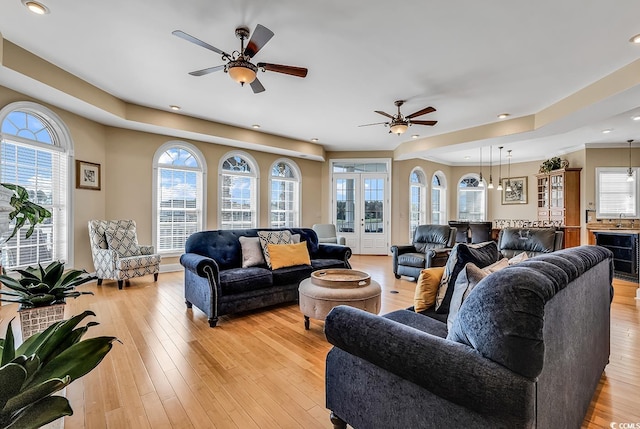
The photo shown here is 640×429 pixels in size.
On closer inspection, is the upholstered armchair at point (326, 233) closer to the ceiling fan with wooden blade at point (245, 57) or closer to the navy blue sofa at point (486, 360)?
the ceiling fan with wooden blade at point (245, 57)

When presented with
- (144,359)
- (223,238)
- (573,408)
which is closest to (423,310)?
(573,408)

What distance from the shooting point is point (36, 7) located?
8.31 ft

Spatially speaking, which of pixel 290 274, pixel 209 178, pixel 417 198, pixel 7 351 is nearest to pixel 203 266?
pixel 290 274

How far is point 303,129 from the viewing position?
6.22 m

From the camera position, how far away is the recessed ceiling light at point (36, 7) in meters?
2.49

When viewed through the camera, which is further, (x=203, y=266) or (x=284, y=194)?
(x=284, y=194)

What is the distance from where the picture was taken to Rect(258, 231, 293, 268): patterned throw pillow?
150 inches

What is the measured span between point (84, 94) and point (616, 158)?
33.5 feet

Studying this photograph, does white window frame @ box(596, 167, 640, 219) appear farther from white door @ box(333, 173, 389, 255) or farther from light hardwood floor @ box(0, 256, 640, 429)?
white door @ box(333, 173, 389, 255)

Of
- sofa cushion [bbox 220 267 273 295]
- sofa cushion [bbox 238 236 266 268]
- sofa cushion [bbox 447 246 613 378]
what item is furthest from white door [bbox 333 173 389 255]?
sofa cushion [bbox 447 246 613 378]

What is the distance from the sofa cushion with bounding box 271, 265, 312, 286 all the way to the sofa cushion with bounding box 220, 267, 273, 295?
88mm

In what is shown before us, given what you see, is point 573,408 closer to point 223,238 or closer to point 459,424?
point 459,424

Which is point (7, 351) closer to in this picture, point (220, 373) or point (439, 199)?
point (220, 373)

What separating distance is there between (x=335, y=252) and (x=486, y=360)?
11.2 ft
